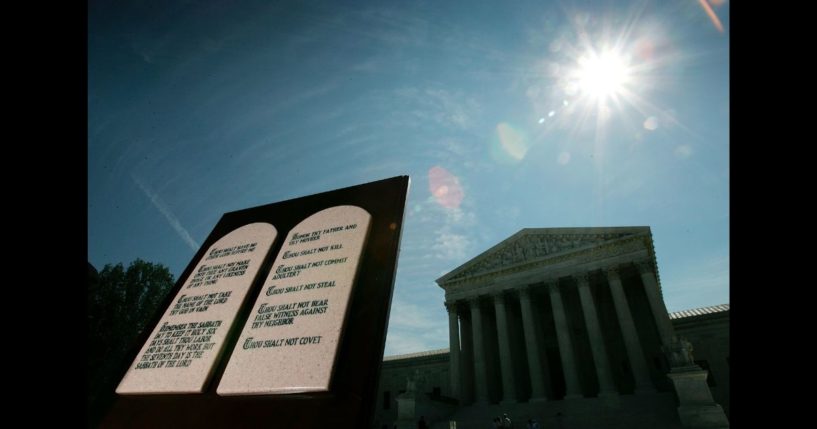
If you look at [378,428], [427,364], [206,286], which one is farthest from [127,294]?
[206,286]

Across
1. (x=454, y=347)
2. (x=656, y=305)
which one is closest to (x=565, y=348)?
(x=656, y=305)

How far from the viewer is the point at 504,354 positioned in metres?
30.5

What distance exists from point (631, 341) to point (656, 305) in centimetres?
323

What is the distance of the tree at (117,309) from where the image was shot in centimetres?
3453

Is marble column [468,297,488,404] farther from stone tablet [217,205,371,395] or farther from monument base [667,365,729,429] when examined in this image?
stone tablet [217,205,371,395]

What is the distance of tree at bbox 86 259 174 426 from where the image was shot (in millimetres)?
34531

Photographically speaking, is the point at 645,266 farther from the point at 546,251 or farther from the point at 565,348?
the point at 565,348

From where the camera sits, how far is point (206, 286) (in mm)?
4477

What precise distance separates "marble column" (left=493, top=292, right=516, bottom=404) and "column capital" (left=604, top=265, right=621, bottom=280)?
8.73m

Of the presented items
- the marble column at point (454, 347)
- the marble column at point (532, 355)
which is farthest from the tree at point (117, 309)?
the marble column at point (532, 355)

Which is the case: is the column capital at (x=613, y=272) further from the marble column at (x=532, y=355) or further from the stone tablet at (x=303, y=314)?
the stone tablet at (x=303, y=314)

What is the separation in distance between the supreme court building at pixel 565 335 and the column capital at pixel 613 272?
0.07m
